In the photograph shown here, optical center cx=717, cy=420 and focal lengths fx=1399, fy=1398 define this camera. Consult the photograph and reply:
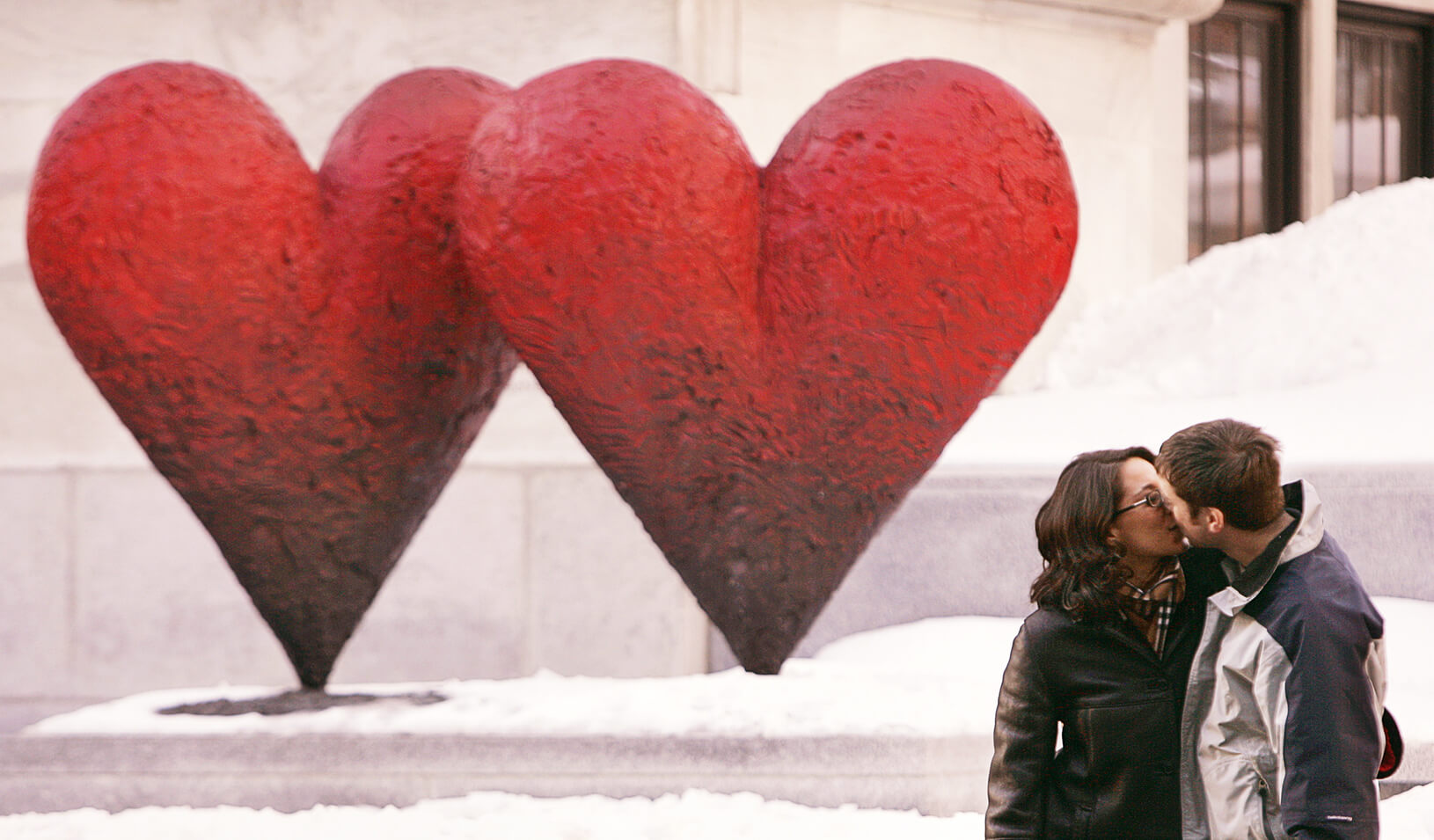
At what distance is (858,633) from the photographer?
4.82 m

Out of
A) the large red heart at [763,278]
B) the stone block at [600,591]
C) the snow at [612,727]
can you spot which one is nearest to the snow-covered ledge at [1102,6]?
the stone block at [600,591]

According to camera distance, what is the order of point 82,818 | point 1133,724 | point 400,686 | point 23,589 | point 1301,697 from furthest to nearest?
point 23,589 → point 400,686 → point 82,818 → point 1133,724 → point 1301,697

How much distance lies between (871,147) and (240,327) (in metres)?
1.48

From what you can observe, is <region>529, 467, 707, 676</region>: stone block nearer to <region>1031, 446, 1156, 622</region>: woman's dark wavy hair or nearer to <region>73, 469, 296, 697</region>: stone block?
<region>73, 469, 296, 697</region>: stone block

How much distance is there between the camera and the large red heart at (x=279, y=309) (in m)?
3.09

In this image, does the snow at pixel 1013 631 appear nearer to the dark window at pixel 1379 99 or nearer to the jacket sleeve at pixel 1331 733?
the jacket sleeve at pixel 1331 733

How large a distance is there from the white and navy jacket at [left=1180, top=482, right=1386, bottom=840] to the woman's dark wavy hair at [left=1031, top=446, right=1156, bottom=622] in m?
0.14

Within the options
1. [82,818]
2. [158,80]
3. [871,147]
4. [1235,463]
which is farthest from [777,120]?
[1235,463]

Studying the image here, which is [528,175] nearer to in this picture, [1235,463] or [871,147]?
[871,147]

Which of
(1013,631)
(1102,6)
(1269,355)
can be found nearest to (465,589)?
(1013,631)

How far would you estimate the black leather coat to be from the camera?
1.72 meters

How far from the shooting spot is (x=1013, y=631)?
14.6 feet

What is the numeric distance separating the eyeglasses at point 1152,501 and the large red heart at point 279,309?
2003 millimetres

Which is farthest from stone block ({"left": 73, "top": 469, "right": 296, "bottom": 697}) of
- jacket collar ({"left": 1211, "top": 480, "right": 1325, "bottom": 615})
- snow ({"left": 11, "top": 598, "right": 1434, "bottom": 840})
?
jacket collar ({"left": 1211, "top": 480, "right": 1325, "bottom": 615})
